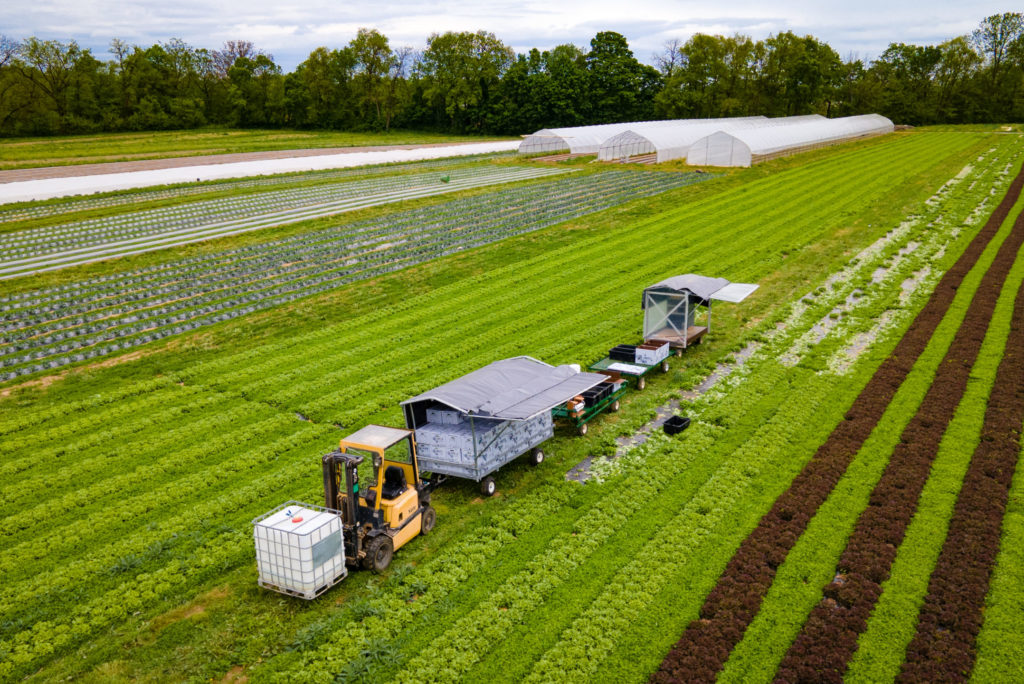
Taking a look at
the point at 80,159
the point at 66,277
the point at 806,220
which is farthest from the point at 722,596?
the point at 80,159

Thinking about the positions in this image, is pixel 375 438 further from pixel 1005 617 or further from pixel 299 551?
pixel 1005 617

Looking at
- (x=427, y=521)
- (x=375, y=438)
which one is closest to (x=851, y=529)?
(x=427, y=521)

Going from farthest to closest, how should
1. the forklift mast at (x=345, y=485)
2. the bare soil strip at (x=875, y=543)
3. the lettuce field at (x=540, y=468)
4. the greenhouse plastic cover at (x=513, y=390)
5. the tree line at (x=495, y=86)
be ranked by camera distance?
the tree line at (x=495, y=86) → the greenhouse plastic cover at (x=513, y=390) → the forklift mast at (x=345, y=485) → the lettuce field at (x=540, y=468) → the bare soil strip at (x=875, y=543)

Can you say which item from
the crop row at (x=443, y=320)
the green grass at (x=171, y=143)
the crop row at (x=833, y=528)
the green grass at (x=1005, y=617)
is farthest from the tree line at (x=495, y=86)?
the green grass at (x=1005, y=617)

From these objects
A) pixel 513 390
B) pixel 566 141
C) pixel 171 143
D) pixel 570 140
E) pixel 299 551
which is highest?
pixel 570 140

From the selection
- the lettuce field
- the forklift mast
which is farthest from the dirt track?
the forklift mast

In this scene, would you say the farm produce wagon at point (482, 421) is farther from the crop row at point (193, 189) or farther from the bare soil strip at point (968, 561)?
the crop row at point (193, 189)

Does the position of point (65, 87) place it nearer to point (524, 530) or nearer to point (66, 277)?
point (66, 277)
